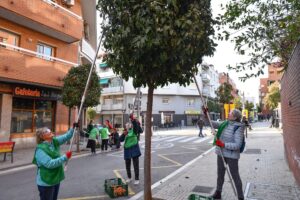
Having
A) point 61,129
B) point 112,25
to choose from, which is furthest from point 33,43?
point 112,25

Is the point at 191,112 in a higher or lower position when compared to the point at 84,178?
higher

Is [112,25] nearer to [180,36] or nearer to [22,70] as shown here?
[180,36]

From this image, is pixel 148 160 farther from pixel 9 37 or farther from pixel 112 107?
pixel 112 107

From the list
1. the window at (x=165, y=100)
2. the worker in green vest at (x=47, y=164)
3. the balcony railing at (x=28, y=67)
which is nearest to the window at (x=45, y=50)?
the balcony railing at (x=28, y=67)

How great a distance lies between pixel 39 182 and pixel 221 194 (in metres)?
3.93

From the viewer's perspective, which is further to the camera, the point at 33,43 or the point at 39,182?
the point at 33,43

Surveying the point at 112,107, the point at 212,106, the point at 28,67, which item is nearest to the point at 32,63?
the point at 28,67

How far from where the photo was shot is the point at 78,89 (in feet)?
50.1

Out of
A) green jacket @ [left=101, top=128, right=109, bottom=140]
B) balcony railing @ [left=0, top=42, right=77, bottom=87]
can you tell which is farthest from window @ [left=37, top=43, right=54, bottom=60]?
green jacket @ [left=101, top=128, right=109, bottom=140]

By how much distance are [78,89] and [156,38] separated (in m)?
11.2

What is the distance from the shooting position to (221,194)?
6457mm

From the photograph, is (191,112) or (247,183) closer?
(247,183)

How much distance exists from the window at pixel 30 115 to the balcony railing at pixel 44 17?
418 centimetres

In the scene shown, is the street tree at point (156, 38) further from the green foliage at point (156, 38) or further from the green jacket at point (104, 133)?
the green jacket at point (104, 133)
